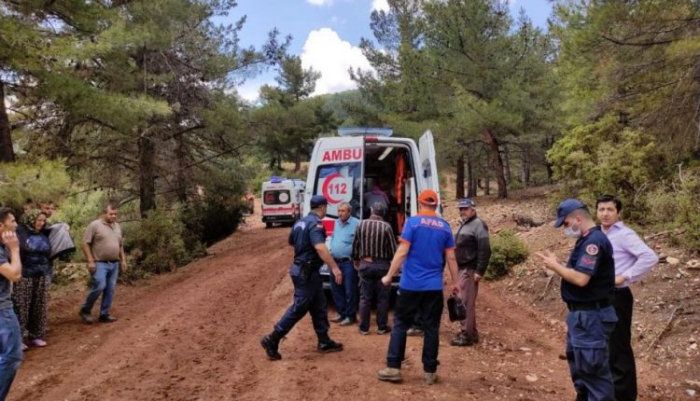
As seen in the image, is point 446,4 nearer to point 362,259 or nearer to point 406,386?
point 362,259

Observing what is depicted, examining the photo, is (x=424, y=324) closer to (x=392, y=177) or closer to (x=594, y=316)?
(x=594, y=316)

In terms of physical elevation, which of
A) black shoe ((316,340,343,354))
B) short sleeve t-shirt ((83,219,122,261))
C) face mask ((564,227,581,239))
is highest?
face mask ((564,227,581,239))

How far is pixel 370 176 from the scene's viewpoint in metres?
9.63

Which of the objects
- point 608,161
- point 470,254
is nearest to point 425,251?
point 470,254

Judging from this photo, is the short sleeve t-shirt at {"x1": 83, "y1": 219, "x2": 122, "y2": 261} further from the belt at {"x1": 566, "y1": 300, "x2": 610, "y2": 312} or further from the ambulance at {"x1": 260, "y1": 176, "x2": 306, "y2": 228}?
the ambulance at {"x1": 260, "y1": 176, "x2": 306, "y2": 228}

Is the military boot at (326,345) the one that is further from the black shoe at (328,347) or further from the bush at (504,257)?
the bush at (504,257)

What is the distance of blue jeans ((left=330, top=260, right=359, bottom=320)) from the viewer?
6.70 meters

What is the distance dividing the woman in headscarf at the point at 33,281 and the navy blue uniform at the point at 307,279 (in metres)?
3.01

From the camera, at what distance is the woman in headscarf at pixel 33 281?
5.88 metres

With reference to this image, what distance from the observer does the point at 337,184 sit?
7.66 metres

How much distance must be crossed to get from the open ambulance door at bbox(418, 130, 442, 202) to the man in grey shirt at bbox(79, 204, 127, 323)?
172 inches

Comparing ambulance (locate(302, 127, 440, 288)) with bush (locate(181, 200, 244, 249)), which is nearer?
ambulance (locate(302, 127, 440, 288))

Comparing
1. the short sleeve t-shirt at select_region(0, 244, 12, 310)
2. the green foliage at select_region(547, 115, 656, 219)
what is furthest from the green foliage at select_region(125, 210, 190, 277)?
the green foliage at select_region(547, 115, 656, 219)

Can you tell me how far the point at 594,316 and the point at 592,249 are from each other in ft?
1.56
